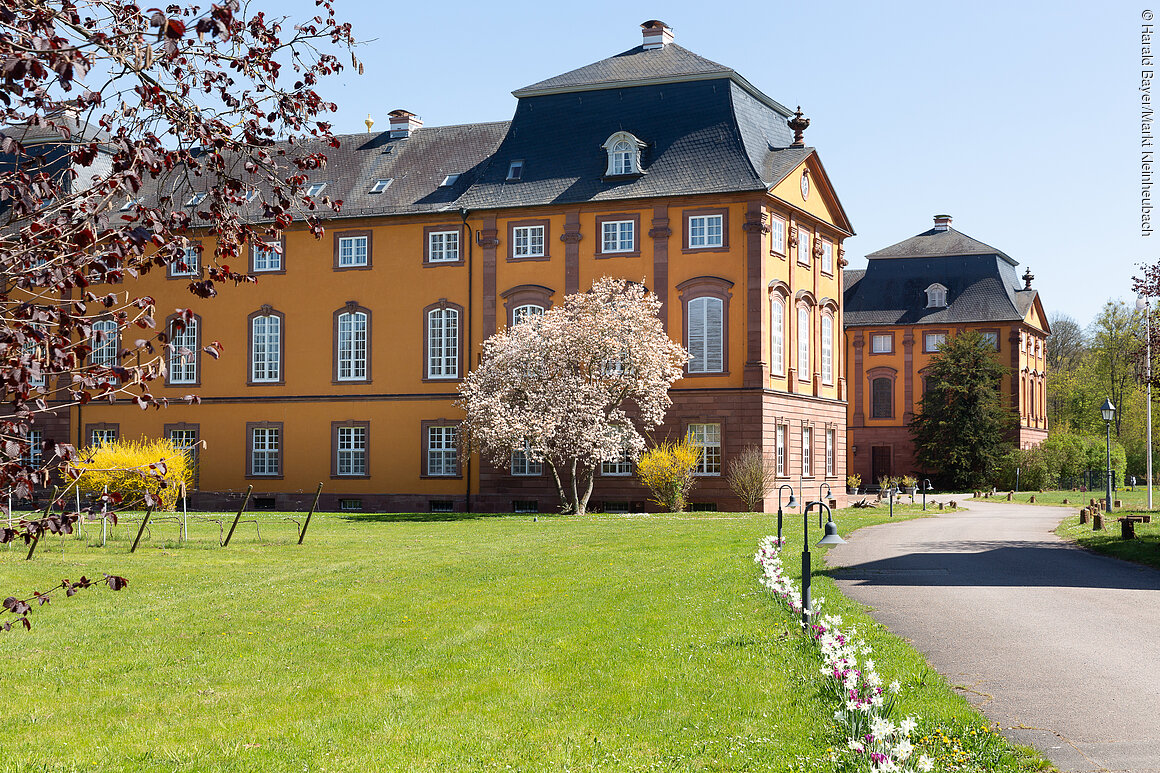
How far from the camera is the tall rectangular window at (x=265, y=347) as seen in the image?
1738 inches

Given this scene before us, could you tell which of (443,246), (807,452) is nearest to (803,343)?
(807,452)

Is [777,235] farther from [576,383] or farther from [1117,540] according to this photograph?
[1117,540]

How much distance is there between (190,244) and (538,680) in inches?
227

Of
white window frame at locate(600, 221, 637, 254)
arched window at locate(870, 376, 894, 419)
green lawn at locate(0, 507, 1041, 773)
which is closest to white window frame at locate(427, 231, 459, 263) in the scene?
white window frame at locate(600, 221, 637, 254)

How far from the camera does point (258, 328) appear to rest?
146 ft

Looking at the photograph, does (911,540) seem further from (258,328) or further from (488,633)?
(258,328)

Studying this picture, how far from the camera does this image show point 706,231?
39000 millimetres

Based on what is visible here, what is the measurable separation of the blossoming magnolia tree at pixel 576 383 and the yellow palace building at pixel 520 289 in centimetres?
279

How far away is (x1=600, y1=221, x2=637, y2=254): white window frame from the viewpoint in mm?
39656

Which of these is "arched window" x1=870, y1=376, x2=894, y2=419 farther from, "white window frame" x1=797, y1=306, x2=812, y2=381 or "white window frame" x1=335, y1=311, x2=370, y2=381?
"white window frame" x1=335, y1=311, x2=370, y2=381

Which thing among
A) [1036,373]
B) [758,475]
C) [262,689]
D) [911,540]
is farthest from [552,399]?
[1036,373]

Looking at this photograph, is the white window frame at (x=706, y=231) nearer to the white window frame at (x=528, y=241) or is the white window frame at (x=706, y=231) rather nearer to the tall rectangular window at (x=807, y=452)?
the white window frame at (x=528, y=241)

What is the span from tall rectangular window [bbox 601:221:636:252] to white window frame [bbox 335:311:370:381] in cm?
946

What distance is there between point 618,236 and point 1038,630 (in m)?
28.7
